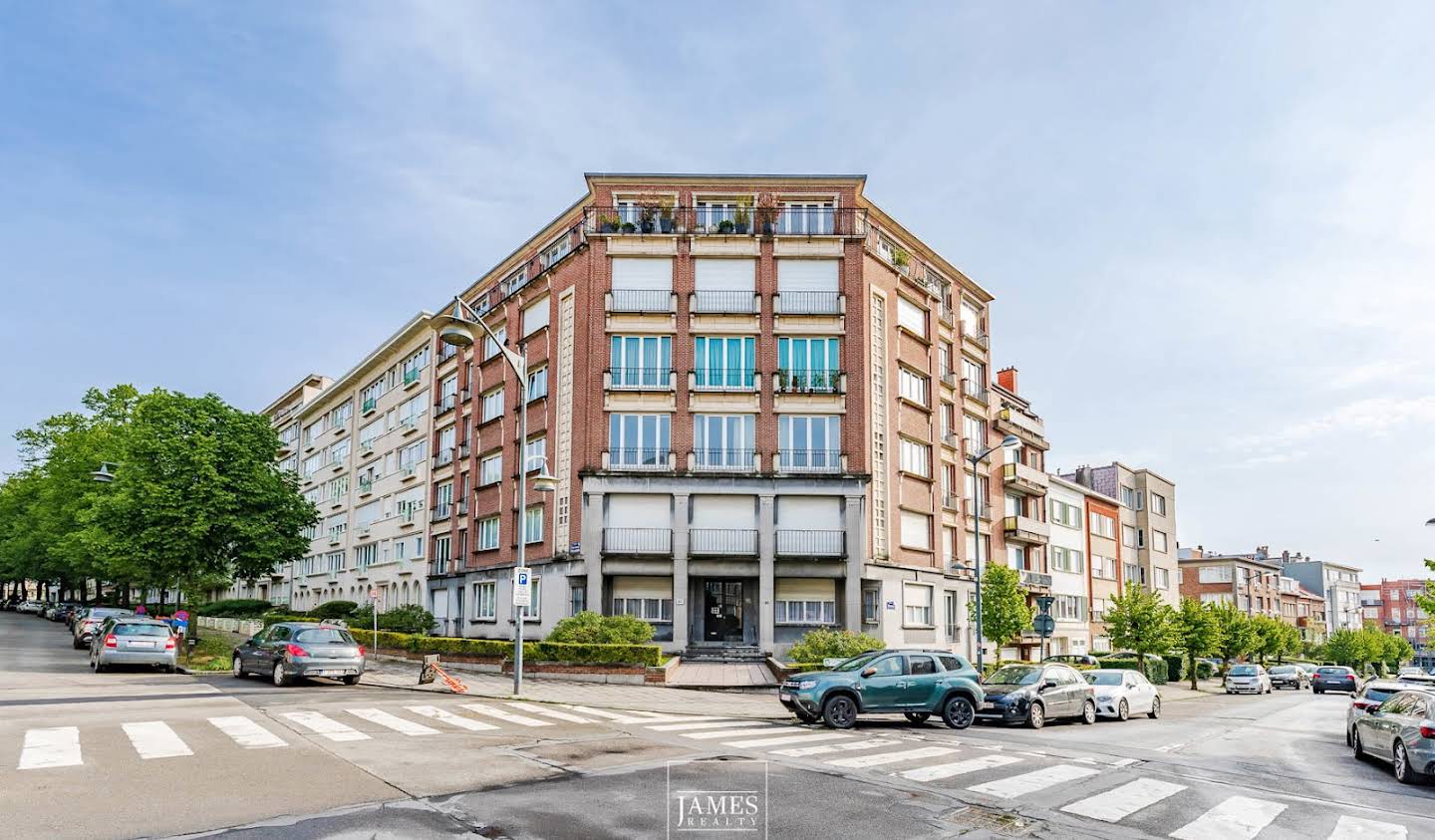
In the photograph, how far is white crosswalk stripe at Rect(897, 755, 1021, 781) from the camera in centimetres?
1204

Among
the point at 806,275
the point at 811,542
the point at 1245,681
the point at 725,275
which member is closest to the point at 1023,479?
the point at 1245,681

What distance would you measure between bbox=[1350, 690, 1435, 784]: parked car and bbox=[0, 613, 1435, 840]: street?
0.36 metres

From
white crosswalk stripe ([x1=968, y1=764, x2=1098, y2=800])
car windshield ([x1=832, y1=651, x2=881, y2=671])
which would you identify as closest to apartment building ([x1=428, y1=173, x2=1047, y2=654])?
car windshield ([x1=832, y1=651, x2=881, y2=671])

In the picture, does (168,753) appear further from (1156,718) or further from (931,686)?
(1156,718)

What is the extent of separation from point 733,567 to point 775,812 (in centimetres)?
2518

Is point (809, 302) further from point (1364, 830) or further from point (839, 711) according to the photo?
point (1364, 830)

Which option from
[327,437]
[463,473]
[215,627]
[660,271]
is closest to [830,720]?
[660,271]

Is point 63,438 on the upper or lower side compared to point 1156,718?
upper

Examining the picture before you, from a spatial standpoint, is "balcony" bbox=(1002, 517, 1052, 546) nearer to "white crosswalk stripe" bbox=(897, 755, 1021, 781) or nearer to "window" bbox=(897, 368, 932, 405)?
"window" bbox=(897, 368, 932, 405)

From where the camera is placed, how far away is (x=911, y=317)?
41000 millimetres

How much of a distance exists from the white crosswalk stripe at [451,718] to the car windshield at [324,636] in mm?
6284

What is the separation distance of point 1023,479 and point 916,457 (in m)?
13.2

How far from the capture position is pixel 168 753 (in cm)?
1153

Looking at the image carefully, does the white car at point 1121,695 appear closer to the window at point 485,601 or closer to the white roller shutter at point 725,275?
the white roller shutter at point 725,275
